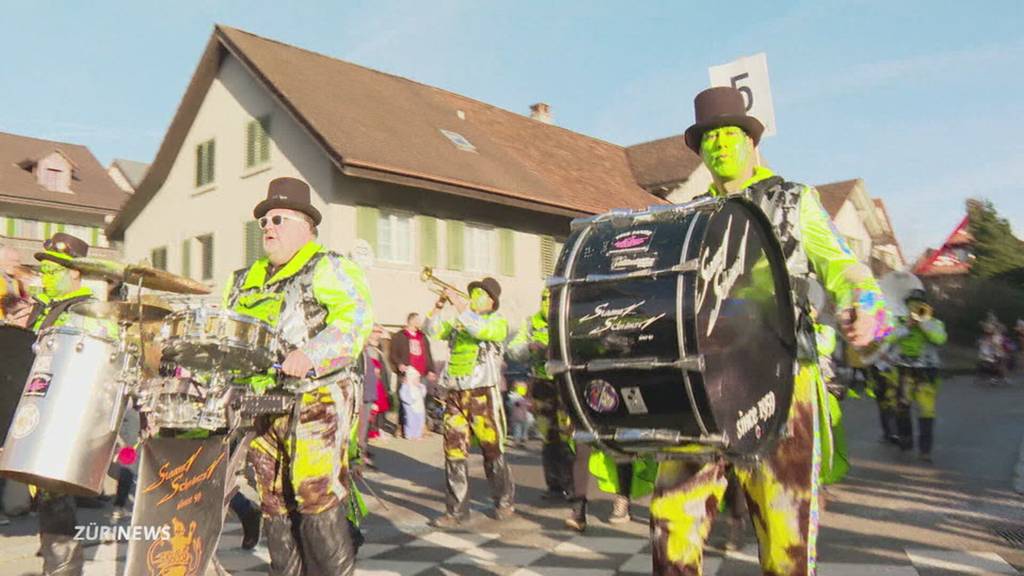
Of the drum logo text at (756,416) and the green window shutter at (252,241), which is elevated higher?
the green window shutter at (252,241)

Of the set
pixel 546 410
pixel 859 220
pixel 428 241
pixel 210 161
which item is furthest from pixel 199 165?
pixel 859 220

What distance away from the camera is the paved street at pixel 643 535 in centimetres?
573

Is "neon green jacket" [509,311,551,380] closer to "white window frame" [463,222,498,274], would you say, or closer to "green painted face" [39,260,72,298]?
"green painted face" [39,260,72,298]

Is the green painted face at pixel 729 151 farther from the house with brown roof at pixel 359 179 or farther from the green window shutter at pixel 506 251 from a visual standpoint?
the green window shutter at pixel 506 251

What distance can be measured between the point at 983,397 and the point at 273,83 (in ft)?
55.7

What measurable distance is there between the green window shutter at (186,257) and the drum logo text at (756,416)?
72.8 feet

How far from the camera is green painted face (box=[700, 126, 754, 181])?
363cm

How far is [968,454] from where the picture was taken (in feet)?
37.4

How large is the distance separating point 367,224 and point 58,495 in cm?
1492

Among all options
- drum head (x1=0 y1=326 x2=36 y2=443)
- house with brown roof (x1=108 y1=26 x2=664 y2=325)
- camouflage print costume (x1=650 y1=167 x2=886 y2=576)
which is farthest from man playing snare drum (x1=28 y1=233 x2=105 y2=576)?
house with brown roof (x1=108 y1=26 x2=664 y2=325)

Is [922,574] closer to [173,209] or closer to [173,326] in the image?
[173,326]

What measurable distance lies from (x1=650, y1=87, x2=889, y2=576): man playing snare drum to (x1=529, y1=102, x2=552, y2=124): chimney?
29.7 m

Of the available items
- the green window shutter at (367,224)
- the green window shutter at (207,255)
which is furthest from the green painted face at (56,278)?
the green window shutter at (207,255)

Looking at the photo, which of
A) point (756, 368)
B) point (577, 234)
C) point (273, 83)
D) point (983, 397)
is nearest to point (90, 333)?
point (577, 234)
